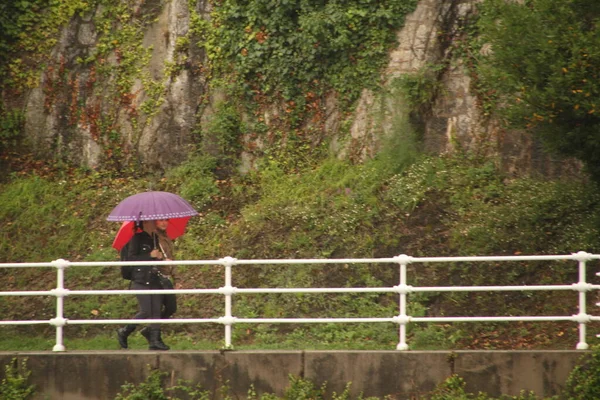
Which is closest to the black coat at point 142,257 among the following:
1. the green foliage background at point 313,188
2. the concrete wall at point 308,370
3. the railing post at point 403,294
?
the concrete wall at point 308,370

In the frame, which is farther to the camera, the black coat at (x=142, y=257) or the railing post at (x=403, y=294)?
the black coat at (x=142, y=257)

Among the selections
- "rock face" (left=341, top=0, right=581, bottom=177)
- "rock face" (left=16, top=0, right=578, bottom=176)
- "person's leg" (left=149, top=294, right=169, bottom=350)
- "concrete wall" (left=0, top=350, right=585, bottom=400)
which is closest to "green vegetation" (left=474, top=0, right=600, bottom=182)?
"rock face" (left=341, top=0, right=581, bottom=177)

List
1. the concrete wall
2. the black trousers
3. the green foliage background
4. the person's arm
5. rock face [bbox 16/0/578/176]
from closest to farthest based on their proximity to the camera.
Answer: the concrete wall → the black trousers → the person's arm → the green foliage background → rock face [bbox 16/0/578/176]

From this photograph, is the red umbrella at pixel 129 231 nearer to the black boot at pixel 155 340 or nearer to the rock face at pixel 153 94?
the black boot at pixel 155 340

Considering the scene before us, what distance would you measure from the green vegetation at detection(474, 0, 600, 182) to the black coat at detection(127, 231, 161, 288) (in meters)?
4.98

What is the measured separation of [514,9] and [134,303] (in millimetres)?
6591

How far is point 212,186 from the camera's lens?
15352 millimetres

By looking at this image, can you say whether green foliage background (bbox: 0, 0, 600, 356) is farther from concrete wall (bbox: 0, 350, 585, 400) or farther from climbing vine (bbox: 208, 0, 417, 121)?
concrete wall (bbox: 0, 350, 585, 400)

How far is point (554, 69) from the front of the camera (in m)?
10.7

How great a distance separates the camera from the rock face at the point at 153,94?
50.5 ft

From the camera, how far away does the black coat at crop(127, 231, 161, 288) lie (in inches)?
380

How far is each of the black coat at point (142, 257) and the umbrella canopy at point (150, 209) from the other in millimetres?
340

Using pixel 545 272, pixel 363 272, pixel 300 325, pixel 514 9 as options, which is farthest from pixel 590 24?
pixel 300 325

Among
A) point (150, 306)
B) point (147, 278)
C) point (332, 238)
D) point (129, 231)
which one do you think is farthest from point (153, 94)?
point (150, 306)
